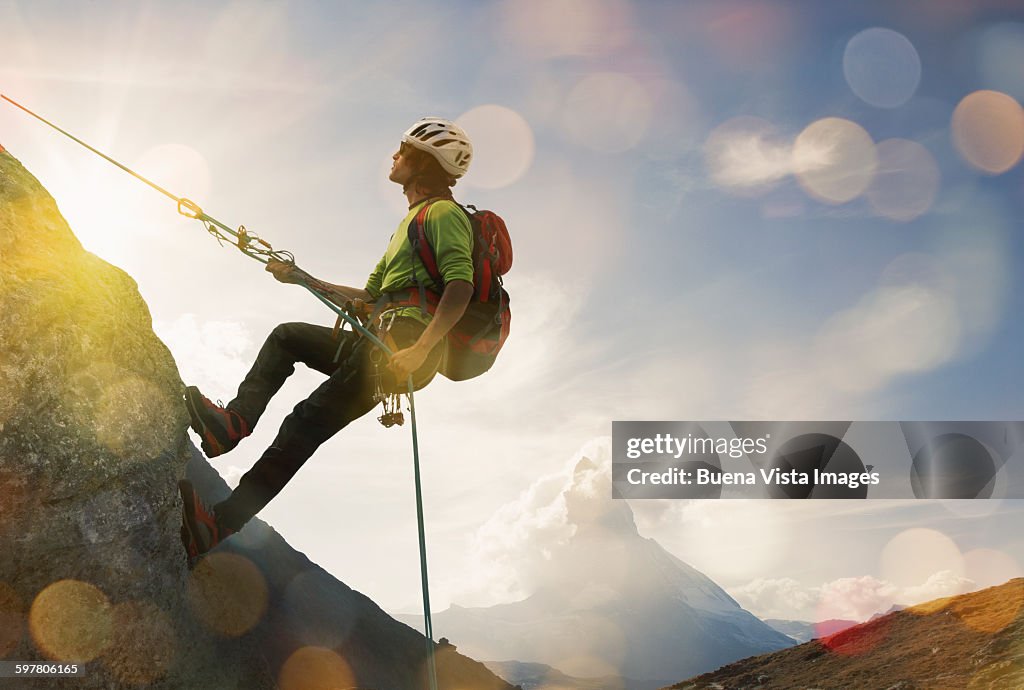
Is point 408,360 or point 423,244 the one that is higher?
point 423,244

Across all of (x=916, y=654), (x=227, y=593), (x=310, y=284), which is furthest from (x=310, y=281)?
(x=916, y=654)

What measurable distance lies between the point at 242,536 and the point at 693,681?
7.30 meters

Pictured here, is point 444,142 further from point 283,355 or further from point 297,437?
point 297,437

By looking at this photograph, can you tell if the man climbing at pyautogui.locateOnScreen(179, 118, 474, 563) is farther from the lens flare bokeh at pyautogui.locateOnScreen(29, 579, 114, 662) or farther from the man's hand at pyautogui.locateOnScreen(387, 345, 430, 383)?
the lens flare bokeh at pyautogui.locateOnScreen(29, 579, 114, 662)

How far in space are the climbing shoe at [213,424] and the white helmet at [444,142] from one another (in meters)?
3.20

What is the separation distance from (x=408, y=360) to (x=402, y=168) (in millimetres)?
2148

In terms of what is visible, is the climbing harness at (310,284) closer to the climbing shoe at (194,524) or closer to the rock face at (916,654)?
the climbing shoe at (194,524)

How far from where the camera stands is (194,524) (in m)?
6.35

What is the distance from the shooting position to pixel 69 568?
535 centimetres

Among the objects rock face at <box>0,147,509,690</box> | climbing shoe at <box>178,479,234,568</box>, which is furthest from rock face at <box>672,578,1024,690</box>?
rock face at <box>0,147,509,690</box>

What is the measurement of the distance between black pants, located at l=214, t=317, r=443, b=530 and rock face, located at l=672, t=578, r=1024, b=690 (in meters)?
6.93

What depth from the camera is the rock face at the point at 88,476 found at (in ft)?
17.3

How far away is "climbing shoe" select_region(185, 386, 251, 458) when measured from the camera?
6512mm

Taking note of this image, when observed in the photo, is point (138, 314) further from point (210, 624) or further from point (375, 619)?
point (375, 619)
